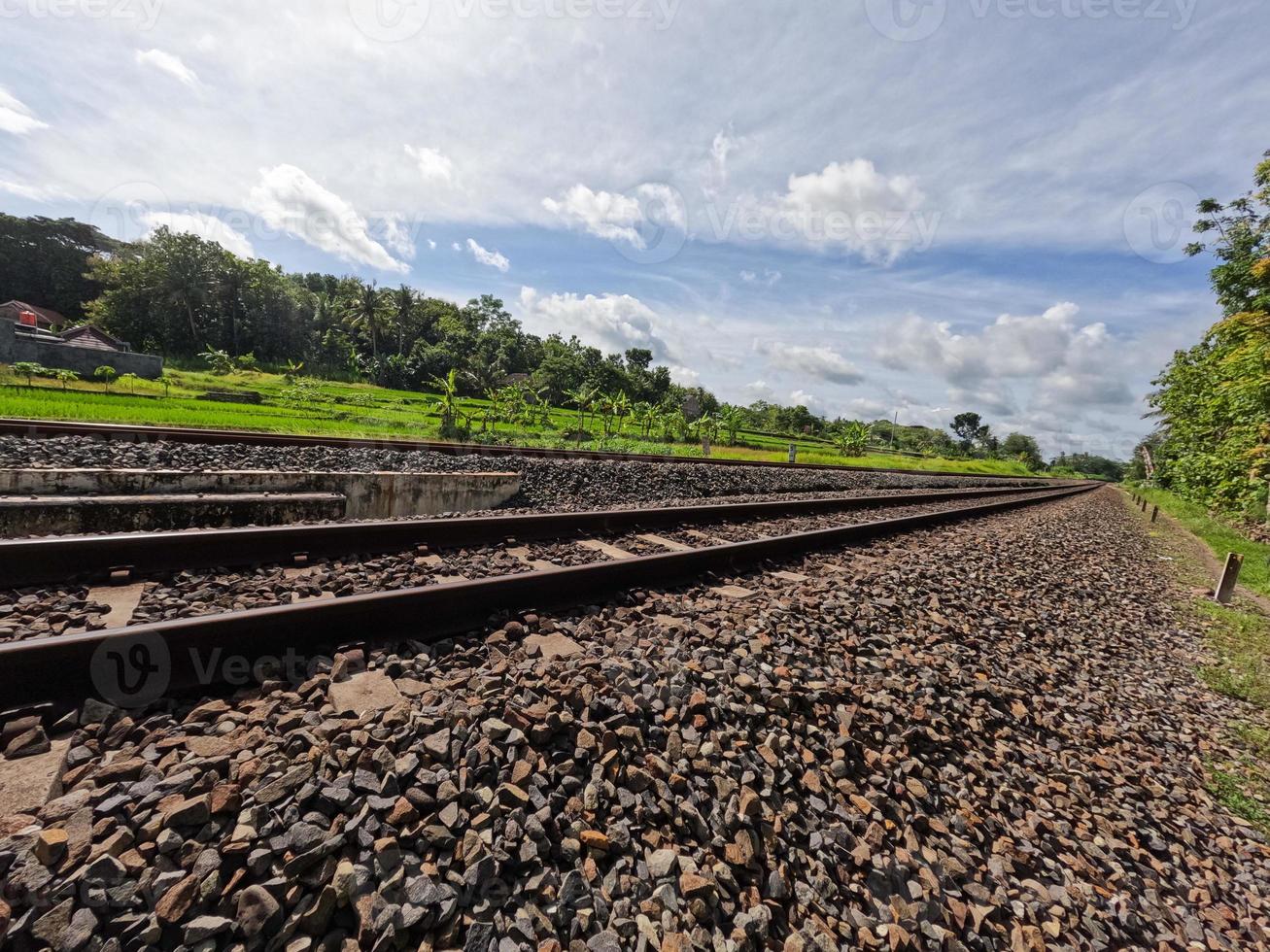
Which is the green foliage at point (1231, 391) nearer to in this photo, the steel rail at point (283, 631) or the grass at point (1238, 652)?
the grass at point (1238, 652)

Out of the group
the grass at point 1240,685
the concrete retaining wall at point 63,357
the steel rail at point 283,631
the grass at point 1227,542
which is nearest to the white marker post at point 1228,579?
the grass at point 1240,685

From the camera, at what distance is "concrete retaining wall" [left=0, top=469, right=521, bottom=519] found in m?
4.91

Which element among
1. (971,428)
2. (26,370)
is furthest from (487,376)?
(971,428)

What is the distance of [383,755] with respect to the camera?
183 centimetres

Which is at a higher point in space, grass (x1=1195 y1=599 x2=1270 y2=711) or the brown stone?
the brown stone

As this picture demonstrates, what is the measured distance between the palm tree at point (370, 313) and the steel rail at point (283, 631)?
6926 centimetres

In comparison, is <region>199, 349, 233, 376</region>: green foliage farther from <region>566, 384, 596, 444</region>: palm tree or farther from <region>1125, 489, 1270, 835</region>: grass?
<region>1125, 489, 1270, 835</region>: grass

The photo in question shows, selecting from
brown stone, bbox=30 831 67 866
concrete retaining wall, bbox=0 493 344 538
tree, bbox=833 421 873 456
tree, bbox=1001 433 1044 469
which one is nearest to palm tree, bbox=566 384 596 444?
concrete retaining wall, bbox=0 493 344 538

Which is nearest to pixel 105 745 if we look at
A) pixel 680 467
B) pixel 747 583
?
pixel 747 583

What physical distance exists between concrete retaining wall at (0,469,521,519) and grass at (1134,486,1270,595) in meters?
12.8

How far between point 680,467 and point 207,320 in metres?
68.3

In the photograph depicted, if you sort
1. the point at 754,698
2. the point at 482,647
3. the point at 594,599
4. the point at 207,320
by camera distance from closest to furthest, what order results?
the point at 754,698
the point at 482,647
the point at 594,599
the point at 207,320

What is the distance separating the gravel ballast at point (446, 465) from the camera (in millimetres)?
6111

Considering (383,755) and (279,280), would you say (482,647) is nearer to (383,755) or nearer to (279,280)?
(383,755)
